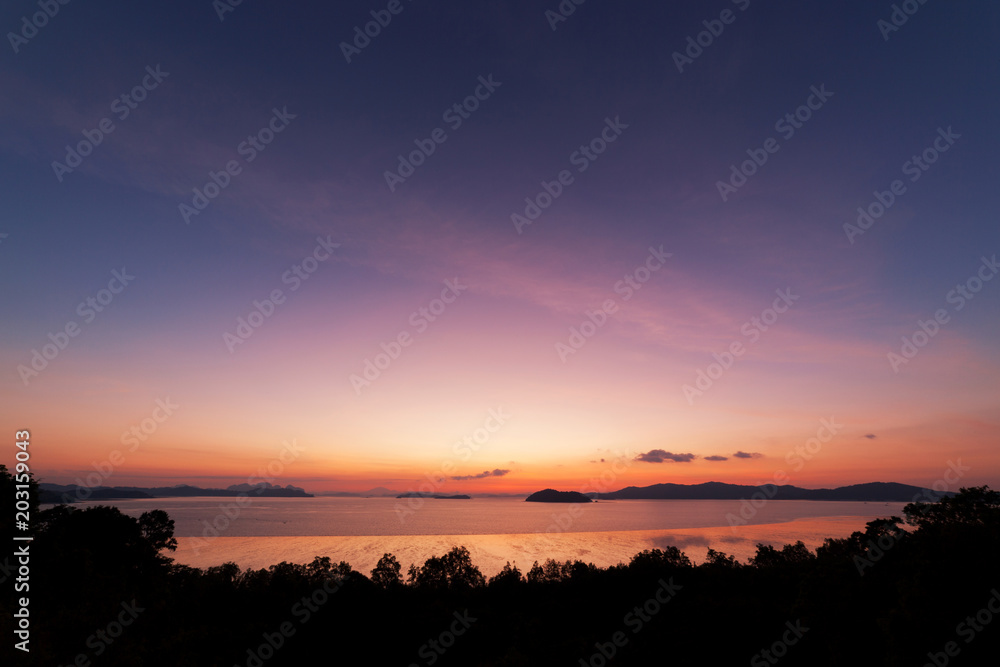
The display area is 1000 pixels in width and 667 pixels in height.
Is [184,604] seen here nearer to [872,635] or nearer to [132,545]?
[132,545]

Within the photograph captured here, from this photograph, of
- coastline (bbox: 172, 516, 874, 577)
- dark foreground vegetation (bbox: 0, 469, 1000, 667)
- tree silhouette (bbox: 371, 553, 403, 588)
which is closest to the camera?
dark foreground vegetation (bbox: 0, 469, 1000, 667)

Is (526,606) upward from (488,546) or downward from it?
upward

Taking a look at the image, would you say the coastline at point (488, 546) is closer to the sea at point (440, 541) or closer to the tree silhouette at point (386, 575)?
the sea at point (440, 541)

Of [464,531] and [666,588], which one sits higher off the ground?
[666,588]

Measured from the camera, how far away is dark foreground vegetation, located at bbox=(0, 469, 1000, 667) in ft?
92.2

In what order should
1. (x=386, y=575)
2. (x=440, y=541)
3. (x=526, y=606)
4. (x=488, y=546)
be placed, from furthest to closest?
(x=440, y=541)
(x=488, y=546)
(x=386, y=575)
(x=526, y=606)

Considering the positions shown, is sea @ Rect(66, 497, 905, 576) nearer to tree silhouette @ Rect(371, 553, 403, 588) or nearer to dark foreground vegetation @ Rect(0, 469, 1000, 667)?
tree silhouette @ Rect(371, 553, 403, 588)

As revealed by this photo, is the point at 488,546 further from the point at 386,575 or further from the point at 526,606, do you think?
the point at 526,606

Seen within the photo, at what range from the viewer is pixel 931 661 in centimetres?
2516

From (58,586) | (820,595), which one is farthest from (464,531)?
(820,595)

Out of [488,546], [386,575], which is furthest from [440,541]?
[386,575]

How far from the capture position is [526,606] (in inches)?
2197

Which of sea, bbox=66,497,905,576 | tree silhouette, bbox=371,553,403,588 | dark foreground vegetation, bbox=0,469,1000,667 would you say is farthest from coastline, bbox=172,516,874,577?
dark foreground vegetation, bbox=0,469,1000,667

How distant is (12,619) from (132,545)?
40.8 metres
